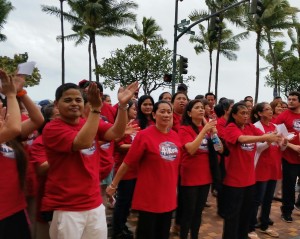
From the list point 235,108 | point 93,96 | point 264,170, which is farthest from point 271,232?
point 93,96

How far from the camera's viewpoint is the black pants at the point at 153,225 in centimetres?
344

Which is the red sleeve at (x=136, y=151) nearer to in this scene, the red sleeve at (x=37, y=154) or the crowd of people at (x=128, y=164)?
the crowd of people at (x=128, y=164)

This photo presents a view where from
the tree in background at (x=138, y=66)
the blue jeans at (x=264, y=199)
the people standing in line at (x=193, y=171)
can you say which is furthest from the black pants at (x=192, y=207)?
the tree in background at (x=138, y=66)

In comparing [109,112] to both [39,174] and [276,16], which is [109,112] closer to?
[39,174]

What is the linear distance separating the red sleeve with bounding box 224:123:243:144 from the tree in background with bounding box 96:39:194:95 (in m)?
21.0

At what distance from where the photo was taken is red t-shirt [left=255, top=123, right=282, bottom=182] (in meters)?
4.77

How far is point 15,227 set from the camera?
2553mm

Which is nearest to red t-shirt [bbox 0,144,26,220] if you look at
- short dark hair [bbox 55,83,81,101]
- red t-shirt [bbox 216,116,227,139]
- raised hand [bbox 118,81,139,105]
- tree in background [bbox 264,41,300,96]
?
Result: short dark hair [bbox 55,83,81,101]

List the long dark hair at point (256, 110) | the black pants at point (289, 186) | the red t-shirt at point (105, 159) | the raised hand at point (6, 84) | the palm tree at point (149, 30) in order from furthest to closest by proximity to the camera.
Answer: the palm tree at point (149, 30)
the black pants at point (289, 186)
the long dark hair at point (256, 110)
the red t-shirt at point (105, 159)
the raised hand at point (6, 84)

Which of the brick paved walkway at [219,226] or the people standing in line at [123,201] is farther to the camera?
the brick paved walkway at [219,226]

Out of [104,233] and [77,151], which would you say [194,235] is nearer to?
[104,233]

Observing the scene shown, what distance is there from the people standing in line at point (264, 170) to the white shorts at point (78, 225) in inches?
105

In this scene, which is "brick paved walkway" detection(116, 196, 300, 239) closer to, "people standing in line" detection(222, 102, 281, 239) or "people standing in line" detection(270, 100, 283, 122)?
"people standing in line" detection(222, 102, 281, 239)

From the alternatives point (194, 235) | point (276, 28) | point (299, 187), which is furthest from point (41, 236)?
point (276, 28)
